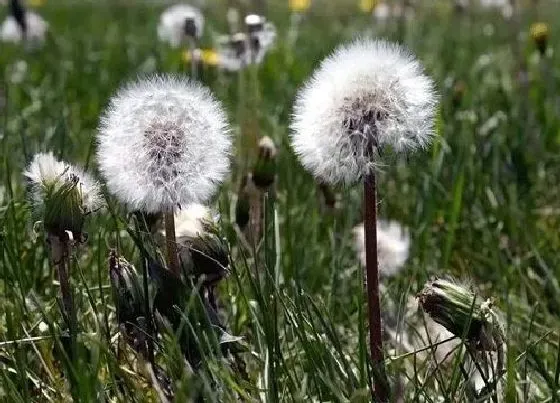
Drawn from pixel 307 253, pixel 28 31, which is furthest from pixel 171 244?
pixel 28 31

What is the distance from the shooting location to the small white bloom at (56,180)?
1.27 m

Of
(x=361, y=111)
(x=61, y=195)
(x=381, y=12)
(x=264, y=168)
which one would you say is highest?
(x=361, y=111)

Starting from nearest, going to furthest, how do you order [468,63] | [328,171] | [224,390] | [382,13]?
[224,390] < [328,171] < [468,63] < [382,13]

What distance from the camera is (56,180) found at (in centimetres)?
127

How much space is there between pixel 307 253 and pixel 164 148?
717 mm

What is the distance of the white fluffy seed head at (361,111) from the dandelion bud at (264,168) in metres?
0.55

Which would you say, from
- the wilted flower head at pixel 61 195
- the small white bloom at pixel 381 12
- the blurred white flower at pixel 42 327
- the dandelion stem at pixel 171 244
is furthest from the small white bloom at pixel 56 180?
the small white bloom at pixel 381 12

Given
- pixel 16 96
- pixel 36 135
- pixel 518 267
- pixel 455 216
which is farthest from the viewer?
pixel 16 96

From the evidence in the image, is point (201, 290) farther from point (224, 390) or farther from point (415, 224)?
point (415, 224)

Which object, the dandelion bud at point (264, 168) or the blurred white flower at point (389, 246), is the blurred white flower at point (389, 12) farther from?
the dandelion bud at point (264, 168)

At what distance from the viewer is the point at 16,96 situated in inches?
142

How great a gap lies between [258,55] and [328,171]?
1.62m

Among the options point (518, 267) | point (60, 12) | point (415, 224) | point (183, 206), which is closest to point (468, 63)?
point (415, 224)

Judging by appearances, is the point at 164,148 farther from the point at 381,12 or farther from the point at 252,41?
the point at 381,12
